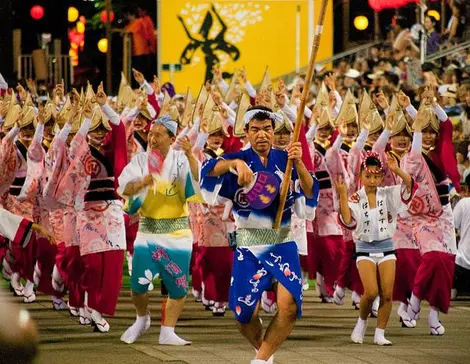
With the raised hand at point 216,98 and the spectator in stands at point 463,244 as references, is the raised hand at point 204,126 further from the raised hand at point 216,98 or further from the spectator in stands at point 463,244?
the spectator in stands at point 463,244

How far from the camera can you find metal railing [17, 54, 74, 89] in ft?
110

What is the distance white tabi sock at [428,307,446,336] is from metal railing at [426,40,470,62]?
11.4 m

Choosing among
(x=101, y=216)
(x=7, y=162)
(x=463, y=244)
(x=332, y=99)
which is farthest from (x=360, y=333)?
(x=7, y=162)

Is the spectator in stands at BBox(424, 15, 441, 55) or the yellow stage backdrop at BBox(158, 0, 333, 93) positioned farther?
the yellow stage backdrop at BBox(158, 0, 333, 93)

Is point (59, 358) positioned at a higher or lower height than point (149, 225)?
lower

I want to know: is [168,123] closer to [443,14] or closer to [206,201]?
[206,201]

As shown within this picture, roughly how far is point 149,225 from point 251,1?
55.7 ft

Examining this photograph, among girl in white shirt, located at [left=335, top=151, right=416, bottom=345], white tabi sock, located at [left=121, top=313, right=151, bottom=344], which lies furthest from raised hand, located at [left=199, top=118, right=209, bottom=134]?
white tabi sock, located at [left=121, top=313, right=151, bottom=344]

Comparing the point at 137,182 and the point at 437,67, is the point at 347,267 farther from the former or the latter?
the point at 437,67

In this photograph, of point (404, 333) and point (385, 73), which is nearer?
point (404, 333)

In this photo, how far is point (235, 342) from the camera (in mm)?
11109

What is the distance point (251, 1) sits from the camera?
89.1ft

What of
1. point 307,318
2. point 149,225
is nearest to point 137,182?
point 149,225

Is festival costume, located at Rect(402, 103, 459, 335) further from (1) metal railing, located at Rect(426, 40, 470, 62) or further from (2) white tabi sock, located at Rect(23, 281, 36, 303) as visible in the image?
(1) metal railing, located at Rect(426, 40, 470, 62)
